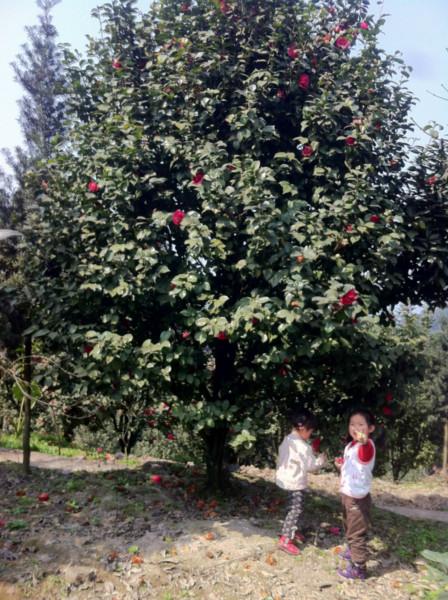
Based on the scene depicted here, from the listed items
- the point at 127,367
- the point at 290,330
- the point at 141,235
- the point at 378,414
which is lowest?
the point at 378,414

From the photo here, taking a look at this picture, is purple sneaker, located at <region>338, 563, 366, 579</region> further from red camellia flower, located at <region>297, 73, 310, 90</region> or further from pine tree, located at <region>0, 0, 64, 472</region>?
red camellia flower, located at <region>297, 73, 310, 90</region>

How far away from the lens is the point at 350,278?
5305 millimetres

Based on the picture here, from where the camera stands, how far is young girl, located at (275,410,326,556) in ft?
19.0

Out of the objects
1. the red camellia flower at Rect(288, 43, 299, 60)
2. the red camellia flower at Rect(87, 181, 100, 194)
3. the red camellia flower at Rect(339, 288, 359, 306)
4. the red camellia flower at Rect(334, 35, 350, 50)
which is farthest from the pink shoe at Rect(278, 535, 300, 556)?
the red camellia flower at Rect(334, 35, 350, 50)

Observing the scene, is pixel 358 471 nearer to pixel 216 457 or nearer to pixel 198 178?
pixel 216 457

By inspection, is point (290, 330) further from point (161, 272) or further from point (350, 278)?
point (161, 272)

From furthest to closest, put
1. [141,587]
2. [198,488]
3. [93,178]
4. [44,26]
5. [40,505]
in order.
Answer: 1. [44,26]
2. [198,488]
3. [40,505]
4. [93,178]
5. [141,587]

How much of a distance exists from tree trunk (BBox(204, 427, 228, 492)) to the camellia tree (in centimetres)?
74

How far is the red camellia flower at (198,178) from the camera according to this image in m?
5.57

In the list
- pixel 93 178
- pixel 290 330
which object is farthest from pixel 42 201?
pixel 290 330

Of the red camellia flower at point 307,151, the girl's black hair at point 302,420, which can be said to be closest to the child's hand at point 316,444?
the girl's black hair at point 302,420

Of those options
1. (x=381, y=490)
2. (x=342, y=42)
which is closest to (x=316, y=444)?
(x=342, y=42)

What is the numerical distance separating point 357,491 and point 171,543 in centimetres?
200

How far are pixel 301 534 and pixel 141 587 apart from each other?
2153 mm
